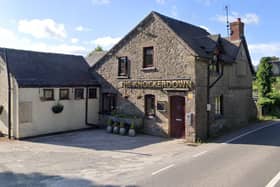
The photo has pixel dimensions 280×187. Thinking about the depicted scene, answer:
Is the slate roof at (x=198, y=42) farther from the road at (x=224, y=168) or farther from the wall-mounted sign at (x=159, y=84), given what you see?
the road at (x=224, y=168)

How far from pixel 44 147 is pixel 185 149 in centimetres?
706

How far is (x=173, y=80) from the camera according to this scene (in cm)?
1661

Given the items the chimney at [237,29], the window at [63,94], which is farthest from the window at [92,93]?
the chimney at [237,29]

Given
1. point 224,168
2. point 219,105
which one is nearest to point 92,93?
point 219,105

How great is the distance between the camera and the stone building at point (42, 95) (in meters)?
16.7

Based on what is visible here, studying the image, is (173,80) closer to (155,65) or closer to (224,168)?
(155,65)

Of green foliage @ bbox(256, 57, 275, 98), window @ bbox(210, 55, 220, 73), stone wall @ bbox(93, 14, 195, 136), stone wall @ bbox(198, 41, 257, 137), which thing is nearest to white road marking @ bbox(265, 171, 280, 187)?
stone wall @ bbox(93, 14, 195, 136)

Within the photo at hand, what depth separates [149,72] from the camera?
18.1 metres

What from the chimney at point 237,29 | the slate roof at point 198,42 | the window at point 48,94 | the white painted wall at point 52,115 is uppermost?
the chimney at point 237,29

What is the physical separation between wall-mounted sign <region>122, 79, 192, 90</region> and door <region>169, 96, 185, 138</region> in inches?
31.6

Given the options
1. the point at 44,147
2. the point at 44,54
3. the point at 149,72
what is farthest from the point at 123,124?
the point at 44,54

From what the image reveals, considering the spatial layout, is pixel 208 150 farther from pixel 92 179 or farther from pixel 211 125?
pixel 92 179

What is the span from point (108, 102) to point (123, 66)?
3085 millimetres

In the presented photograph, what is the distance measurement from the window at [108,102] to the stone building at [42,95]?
0.56m
